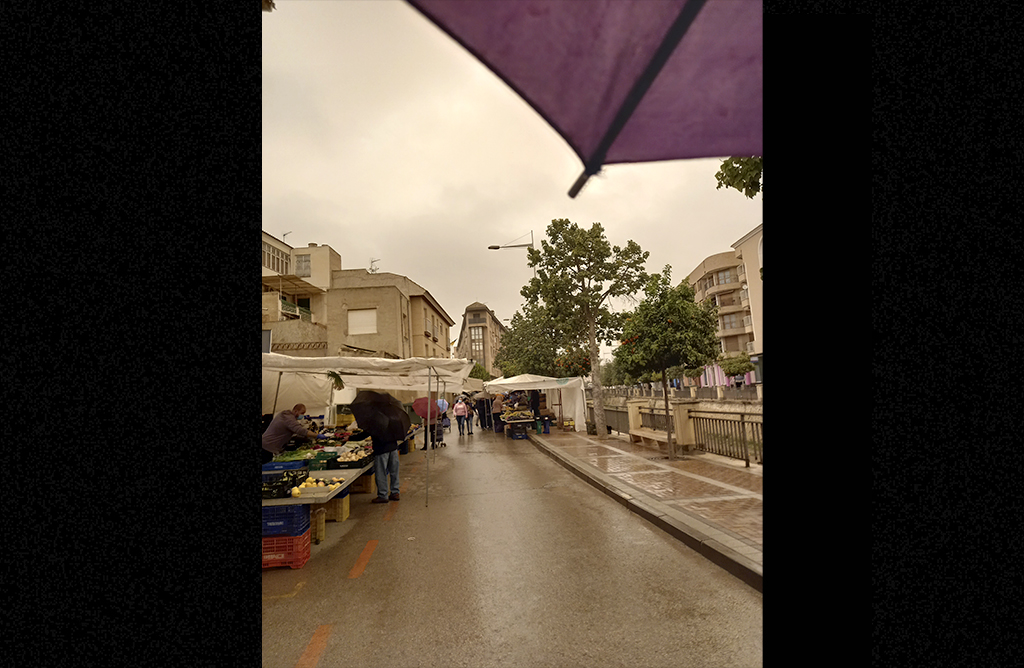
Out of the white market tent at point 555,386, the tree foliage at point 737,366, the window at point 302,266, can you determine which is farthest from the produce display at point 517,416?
the tree foliage at point 737,366

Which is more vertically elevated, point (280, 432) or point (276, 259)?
point (276, 259)

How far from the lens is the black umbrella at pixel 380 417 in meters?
7.94

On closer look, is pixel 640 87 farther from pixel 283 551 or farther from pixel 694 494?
pixel 694 494

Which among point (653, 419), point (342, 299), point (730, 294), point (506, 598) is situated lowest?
point (506, 598)

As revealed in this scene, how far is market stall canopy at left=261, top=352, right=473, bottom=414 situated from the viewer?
864cm

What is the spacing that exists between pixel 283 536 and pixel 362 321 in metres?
26.2

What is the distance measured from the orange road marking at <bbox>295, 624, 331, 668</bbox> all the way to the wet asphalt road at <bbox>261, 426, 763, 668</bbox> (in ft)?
0.05

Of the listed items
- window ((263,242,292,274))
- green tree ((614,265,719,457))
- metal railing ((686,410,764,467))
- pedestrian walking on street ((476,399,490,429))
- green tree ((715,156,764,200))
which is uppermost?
window ((263,242,292,274))

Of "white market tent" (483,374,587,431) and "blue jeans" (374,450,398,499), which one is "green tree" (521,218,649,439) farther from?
"blue jeans" (374,450,398,499)

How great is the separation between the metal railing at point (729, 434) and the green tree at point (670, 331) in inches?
35.0

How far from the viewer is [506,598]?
441 cm

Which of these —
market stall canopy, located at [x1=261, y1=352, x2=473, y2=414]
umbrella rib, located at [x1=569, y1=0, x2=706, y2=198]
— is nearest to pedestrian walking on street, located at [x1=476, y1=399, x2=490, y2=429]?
market stall canopy, located at [x1=261, y1=352, x2=473, y2=414]

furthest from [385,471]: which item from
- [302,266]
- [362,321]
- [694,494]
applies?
[302,266]
